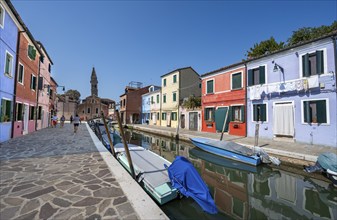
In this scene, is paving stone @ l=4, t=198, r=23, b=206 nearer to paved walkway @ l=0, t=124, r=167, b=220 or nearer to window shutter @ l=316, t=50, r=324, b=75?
paved walkway @ l=0, t=124, r=167, b=220

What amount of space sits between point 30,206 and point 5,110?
8.74 meters

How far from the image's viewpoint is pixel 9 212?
2680mm

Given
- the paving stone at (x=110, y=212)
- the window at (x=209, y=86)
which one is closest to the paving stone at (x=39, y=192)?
the paving stone at (x=110, y=212)

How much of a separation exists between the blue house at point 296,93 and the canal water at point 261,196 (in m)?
4.53

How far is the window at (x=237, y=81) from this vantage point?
49.1ft

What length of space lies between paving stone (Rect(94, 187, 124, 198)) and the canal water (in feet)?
5.52

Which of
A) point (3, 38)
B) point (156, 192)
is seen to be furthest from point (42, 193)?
point (3, 38)

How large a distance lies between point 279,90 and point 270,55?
2.83m

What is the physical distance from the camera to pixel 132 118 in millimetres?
37344

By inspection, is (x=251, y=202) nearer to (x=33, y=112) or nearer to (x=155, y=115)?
(x=33, y=112)

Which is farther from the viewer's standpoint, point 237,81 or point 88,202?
point 237,81

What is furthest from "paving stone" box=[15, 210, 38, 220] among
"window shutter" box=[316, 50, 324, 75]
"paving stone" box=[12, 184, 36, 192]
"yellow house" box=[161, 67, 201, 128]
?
"yellow house" box=[161, 67, 201, 128]

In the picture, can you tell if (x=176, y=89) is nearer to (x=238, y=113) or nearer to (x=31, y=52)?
(x=238, y=113)

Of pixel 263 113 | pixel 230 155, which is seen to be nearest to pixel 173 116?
pixel 263 113
